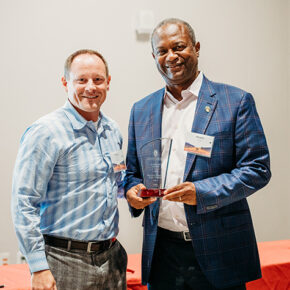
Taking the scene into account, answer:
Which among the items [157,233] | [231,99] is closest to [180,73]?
[231,99]

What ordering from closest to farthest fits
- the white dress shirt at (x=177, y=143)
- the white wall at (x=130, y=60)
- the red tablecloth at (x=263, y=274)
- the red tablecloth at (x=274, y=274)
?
1. the white dress shirt at (x=177, y=143)
2. the red tablecloth at (x=263, y=274)
3. the red tablecloth at (x=274, y=274)
4. the white wall at (x=130, y=60)

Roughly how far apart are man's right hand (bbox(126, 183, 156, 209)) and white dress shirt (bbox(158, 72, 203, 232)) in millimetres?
125

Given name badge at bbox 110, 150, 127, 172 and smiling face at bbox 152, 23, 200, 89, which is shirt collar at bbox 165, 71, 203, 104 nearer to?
smiling face at bbox 152, 23, 200, 89

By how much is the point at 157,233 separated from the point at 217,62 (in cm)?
231

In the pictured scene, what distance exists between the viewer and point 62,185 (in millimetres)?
1688

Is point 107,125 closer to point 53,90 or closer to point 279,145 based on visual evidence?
point 53,90

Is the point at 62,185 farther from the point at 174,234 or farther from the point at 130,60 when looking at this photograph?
the point at 130,60

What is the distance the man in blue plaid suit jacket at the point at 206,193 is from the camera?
1649 mm

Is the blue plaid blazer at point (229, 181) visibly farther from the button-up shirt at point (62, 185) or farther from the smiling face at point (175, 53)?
the button-up shirt at point (62, 185)

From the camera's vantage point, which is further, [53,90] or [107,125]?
[53,90]

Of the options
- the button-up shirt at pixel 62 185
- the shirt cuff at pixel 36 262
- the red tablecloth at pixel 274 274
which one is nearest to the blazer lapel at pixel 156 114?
the button-up shirt at pixel 62 185

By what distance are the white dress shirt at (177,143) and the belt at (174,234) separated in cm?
2

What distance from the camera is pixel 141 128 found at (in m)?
1.92

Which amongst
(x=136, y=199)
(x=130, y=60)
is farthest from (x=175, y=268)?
(x=130, y=60)
